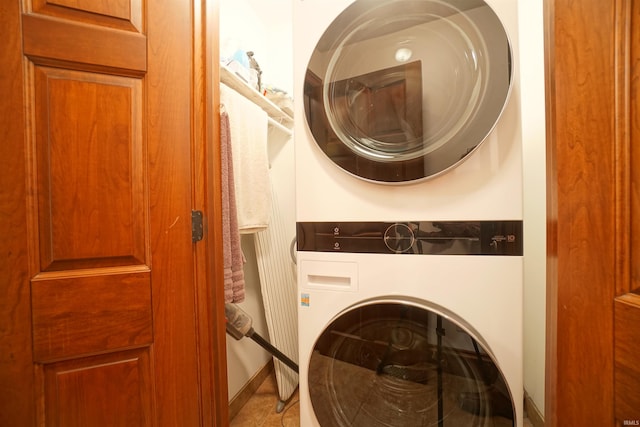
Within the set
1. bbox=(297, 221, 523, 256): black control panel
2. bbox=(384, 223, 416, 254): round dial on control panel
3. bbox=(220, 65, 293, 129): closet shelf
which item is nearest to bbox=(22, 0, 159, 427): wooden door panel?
bbox=(220, 65, 293, 129): closet shelf

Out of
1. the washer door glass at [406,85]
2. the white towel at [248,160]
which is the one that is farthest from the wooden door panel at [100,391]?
the washer door glass at [406,85]

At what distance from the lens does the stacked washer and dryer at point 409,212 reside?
573 millimetres

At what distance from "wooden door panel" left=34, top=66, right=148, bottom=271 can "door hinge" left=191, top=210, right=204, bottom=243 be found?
111mm

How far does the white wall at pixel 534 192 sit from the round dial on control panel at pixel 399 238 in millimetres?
686

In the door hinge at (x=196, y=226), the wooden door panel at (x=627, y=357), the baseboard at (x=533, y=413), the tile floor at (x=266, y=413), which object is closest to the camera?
the wooden door panel at (x=627, y=357)

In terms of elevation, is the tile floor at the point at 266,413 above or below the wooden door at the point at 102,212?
below

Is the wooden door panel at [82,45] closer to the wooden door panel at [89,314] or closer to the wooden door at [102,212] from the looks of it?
the wooden door at [102,212]

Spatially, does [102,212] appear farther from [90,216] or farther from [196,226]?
[196,226]

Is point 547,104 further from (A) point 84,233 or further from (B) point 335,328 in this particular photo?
(A) point 84,233

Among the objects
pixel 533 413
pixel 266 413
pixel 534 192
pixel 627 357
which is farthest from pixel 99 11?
pixel 533 413

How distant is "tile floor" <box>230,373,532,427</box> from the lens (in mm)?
1085

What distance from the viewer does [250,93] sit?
1.06 m

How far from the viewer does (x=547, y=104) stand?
47 centimetres

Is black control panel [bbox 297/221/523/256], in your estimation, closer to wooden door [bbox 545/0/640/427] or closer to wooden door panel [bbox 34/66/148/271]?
wooden door [bbox 545/0/640/427]
